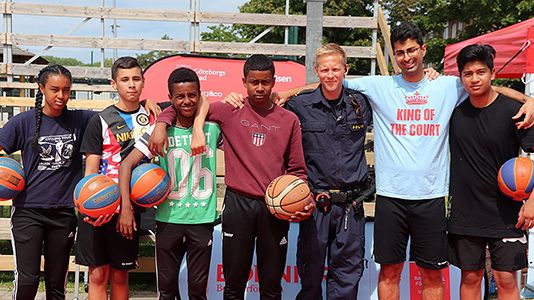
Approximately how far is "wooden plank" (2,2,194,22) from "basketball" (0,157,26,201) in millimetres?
5926

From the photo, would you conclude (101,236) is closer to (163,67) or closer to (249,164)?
(249,164)

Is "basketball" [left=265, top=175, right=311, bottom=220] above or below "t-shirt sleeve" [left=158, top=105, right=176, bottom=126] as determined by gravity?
below

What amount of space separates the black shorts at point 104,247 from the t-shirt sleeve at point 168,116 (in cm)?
74

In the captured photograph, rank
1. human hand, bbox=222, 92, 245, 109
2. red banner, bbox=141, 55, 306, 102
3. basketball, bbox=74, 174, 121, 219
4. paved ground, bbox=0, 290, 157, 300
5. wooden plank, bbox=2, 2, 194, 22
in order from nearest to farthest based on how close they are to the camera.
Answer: basketball, bbox=74, 174, 121, 219 → human hand, bbox=222, 92, 245, 109 → paved ground, bbox=0, 290, 157, 300 → red banner, bbox=141, 55, 306, 102 → wooden plank, bbox=2, 2, 194, 22

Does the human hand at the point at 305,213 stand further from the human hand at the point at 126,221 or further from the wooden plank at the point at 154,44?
the wooden plank at the point at 154,44

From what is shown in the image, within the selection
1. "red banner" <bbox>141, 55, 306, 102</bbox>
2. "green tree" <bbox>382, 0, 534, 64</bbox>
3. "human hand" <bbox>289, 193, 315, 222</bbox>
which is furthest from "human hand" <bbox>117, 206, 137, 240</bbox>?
"green tree" <bbox>382, 0, 534, 64</bbox>

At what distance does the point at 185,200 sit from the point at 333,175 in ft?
3.60

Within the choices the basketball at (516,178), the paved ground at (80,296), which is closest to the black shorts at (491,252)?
the basketball at (516,178)

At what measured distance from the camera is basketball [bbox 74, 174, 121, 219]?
362 centimetres

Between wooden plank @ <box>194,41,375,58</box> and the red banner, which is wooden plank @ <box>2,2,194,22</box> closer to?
wooden plank @ <box>194,41,375,58</box>

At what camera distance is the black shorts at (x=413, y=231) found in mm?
4020

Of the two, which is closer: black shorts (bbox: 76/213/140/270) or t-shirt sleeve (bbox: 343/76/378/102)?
black shorts (bbox: 76/213/140/270)

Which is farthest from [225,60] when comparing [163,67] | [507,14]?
[507,14]

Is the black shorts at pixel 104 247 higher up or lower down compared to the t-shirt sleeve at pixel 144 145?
lower down
